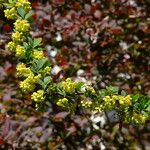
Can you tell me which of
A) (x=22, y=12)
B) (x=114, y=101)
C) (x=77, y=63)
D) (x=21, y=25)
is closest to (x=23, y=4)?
(x=22, y=12)

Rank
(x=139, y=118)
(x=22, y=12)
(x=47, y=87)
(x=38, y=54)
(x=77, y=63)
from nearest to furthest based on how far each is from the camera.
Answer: (x=139, y=118), (x=47, y=87), (x=38, y=54), (x=22, y=12), (x=77, y=63)

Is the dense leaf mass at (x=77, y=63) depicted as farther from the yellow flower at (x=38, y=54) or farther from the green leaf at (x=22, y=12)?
the yellow flower at (x=38, y=54)

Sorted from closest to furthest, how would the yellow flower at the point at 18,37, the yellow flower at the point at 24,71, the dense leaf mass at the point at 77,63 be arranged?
the yellow flower at the point at 24,71
the yellow flower at the point at 18,37
the dense leaf mass at the point at 77,63

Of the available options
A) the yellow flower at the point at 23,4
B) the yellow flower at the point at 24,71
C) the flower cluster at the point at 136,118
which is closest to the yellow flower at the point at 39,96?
the yellow flower at the point at 24,71

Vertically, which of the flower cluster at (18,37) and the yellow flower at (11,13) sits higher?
the yellow flower at (11,13)

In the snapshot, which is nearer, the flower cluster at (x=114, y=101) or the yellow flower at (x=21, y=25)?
the flower cluster at (x=114, y=101)

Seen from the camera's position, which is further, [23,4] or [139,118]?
[23,4]

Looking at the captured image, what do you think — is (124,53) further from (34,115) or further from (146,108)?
(146,108)

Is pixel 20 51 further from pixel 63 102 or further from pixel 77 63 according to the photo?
pixel 77 63

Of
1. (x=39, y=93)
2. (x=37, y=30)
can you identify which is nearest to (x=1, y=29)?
(x=37, y=30)

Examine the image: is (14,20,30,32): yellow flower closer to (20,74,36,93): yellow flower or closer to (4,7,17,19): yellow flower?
(4,7,17,19): yellow flower

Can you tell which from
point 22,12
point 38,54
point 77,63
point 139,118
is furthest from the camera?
point 77,63

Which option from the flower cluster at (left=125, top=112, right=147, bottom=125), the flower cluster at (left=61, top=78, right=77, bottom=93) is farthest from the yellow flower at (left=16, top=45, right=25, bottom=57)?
the flower cluster at (left=125, top=112, right=147, bottom=125)
